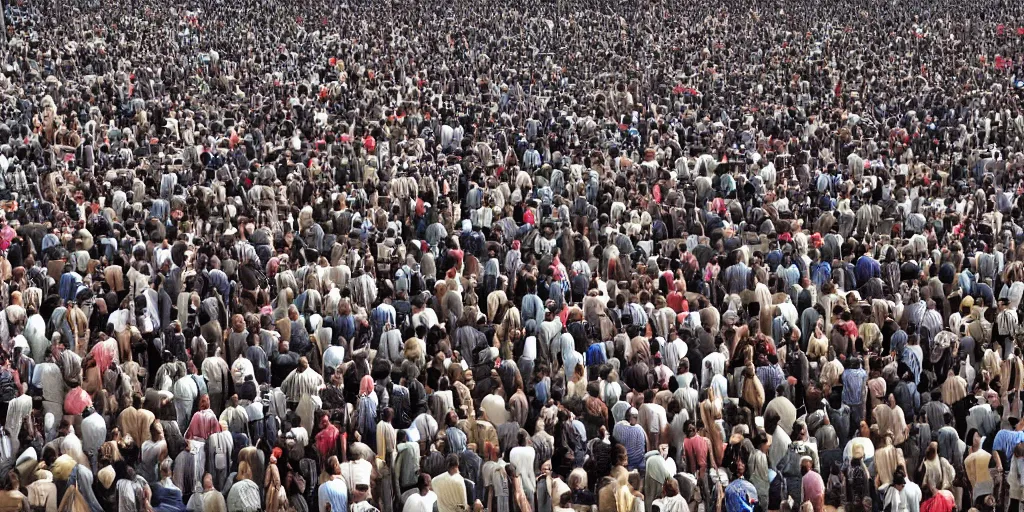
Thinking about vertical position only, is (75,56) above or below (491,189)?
below

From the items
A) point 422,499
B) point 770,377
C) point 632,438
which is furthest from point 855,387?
point 422,499

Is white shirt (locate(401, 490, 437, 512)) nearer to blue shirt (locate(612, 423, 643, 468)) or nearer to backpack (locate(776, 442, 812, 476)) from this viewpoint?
blue shirt (locate(612, 423, 643, 468))

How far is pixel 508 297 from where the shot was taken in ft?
68.2

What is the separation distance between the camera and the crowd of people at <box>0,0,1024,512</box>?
614 inches

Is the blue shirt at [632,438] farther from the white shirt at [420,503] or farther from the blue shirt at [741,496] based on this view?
the white shirt at [420,503]

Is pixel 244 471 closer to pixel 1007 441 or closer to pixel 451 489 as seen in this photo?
pixel 451 489

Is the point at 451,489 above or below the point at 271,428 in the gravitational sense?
above

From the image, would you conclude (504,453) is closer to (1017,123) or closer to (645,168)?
(645,168)

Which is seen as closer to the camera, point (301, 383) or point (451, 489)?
point (451, 489)

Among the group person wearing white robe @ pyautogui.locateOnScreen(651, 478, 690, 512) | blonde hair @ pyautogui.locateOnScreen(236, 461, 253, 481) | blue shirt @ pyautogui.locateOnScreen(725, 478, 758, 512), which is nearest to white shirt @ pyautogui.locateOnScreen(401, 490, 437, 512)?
blonde hair @ pyautogui.locateOnScreen(236, 461, 253, 481)

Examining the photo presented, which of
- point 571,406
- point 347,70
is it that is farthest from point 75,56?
point 571,406

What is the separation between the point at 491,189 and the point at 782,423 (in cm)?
1041

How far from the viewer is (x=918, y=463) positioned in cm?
1608

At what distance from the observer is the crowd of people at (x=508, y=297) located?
Answer: 1559cm
